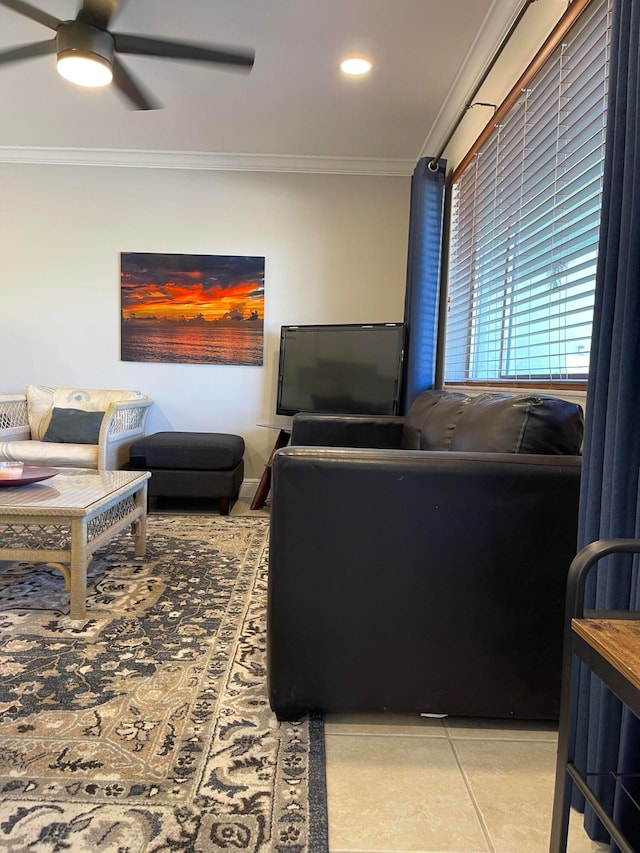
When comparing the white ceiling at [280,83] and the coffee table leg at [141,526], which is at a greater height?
the white ceiling at [280,83]

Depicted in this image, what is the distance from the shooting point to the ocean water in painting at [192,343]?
14.5 ft

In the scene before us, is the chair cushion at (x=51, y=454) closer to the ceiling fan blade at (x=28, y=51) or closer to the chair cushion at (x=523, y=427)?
the ceiling fan blade at (x=28, y=51)

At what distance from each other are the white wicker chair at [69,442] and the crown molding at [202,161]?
1756 mm

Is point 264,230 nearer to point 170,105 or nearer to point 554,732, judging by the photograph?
point 170,105

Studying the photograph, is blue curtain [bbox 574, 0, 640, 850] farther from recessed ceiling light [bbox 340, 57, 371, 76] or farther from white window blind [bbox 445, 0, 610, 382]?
recessed ceiling light [bbox 340, 57, 371, 76]

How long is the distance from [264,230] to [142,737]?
12.5 feet

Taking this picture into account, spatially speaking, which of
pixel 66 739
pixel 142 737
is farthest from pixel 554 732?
pixel 66 739

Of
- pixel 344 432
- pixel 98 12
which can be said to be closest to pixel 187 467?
pixel 344 432

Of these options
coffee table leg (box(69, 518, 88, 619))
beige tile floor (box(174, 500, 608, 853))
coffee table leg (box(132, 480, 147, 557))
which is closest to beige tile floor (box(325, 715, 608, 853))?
beige tile floor (box(174, 500, 608, 853))

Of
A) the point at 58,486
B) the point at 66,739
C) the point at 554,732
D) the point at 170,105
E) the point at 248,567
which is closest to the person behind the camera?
the point at 66,739

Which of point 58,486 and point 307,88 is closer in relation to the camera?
point 58,486

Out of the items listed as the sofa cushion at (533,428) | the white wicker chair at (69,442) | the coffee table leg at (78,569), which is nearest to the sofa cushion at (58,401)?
the white wicker chair at (69,442)

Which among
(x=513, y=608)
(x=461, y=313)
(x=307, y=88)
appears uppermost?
(x=307, y=88)

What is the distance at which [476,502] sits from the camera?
4.40 feet
